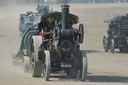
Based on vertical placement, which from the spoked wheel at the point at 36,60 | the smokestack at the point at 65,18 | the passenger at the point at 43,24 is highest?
the smokestack at the point at 65,18

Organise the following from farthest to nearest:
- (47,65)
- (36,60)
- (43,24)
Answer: (43,24)
(36,60)
(47,65)

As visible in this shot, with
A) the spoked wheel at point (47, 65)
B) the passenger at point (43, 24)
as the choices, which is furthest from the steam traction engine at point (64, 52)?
the passenger at point (43, 24)

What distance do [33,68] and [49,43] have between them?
1338mm

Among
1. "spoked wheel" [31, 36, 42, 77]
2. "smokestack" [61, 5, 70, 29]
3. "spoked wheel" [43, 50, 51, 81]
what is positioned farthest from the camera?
"spoked wheel" [31, 36, 42, 77]

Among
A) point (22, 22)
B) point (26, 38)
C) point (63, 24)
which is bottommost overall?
point (22, 22)

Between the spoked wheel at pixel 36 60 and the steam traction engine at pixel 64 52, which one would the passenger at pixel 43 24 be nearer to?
the spoked wheel at pixel 36 60

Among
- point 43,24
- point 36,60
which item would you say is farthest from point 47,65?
point 43,24

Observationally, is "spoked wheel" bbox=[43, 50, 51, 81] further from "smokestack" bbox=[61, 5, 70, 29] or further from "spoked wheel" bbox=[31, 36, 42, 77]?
"smokestack" bbox=[61, 5, 70, 29]

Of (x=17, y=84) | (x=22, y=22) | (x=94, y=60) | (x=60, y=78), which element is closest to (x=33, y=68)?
(x=60, y=78)

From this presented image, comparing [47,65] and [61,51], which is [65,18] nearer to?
[61,51]

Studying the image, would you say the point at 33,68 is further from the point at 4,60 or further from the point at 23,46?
the point at 4,60

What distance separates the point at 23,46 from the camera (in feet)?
70.6

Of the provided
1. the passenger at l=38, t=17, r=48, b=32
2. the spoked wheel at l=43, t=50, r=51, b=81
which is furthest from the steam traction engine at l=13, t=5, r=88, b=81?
the passenger at l=38, t=17, r=48, b=32

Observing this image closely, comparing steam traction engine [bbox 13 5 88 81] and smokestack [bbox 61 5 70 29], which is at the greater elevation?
smokestack [bbox 61 5 70 29]
